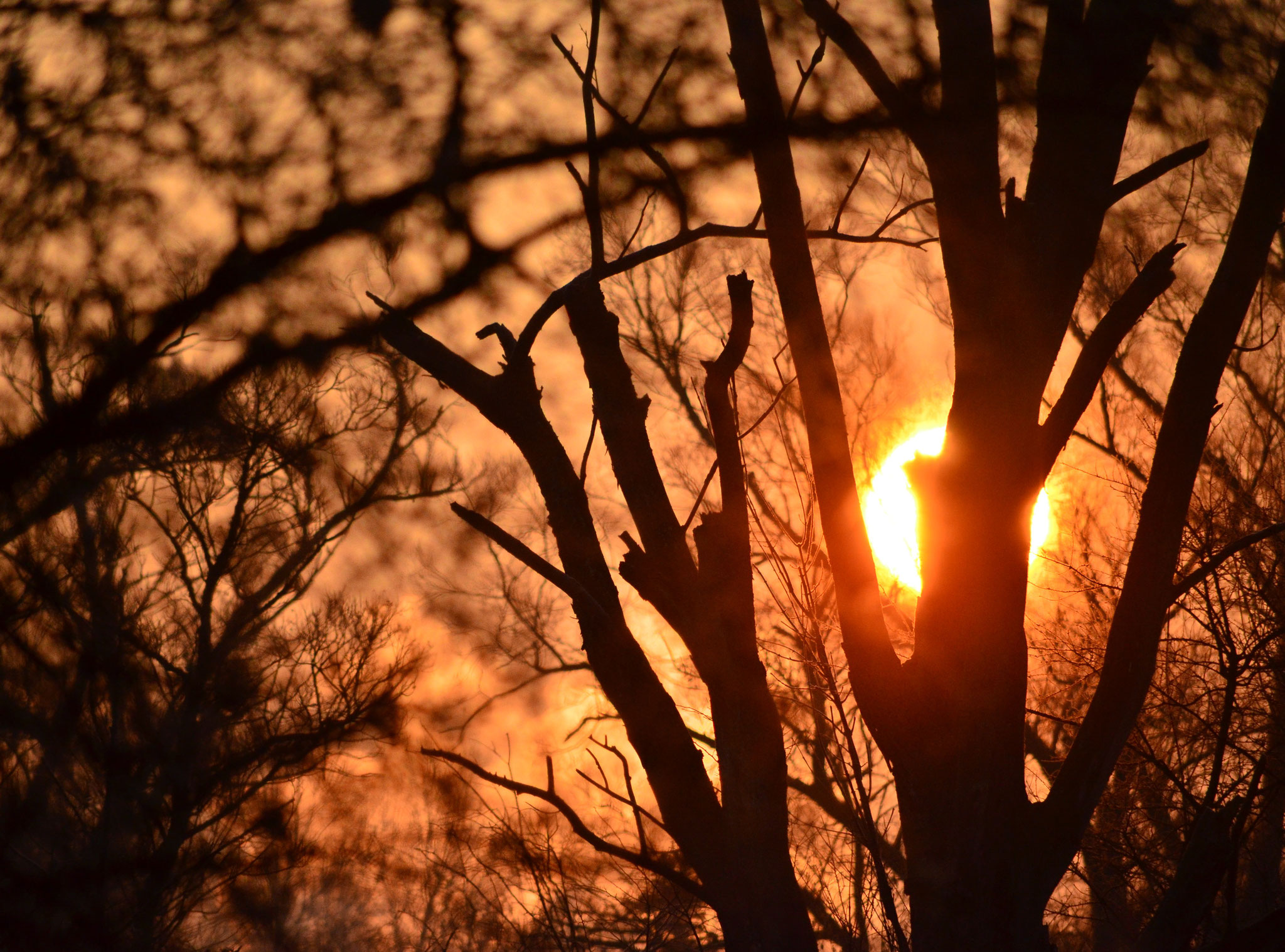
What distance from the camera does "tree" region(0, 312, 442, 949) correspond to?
2.29 metres

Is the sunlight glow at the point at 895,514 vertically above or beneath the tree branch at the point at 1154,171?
above

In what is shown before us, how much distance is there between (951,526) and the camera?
53.8 inches

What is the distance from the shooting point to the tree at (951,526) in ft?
4.40

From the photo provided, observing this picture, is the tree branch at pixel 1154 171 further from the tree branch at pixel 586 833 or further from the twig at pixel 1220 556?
the tree branch at pixel 586 833

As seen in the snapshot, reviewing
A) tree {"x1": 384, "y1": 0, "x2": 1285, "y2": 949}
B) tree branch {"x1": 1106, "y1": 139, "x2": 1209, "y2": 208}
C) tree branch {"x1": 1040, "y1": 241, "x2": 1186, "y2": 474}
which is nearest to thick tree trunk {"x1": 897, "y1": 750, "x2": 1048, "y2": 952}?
tree {"x1": 384, "y1": 0, "x2": 1285, "y2": 949}

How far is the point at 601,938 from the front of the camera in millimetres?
2695

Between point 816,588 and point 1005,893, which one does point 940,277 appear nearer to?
point 816,588

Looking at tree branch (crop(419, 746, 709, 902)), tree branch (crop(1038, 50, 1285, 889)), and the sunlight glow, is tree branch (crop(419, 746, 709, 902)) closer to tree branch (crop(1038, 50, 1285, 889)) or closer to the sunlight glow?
tree branch (crop(1038, 50, 1285, 889))

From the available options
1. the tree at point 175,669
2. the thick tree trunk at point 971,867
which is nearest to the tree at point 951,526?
the thick tree trunk at point 971,867

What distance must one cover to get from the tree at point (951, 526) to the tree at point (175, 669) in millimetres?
1217

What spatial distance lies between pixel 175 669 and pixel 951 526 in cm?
204

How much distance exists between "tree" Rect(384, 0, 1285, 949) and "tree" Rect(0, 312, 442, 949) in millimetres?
1217

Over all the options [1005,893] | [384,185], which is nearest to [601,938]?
[1005,893]

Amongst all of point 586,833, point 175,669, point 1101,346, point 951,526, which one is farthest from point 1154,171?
point 175,669
